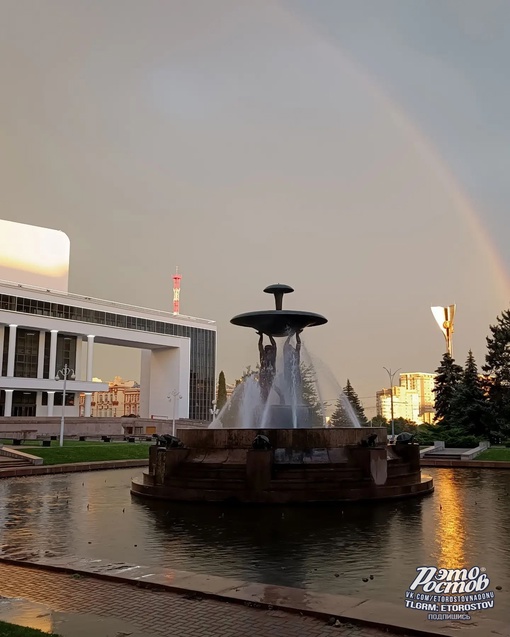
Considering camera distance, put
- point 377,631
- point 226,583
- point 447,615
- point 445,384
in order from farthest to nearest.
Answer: point 445,384 < point 226,583 < point 447,615 < point 377,631

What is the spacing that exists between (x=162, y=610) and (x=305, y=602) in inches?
61.7

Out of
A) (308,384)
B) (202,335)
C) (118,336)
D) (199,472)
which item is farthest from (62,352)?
(199,472)

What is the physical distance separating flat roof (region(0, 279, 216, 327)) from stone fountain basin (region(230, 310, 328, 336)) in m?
49.2

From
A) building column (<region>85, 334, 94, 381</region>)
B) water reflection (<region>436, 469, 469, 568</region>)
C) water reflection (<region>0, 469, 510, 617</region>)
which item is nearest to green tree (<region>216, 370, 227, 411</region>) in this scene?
building column (<region>85, 334, 94, 381</region>)

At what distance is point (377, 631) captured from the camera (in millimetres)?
5906

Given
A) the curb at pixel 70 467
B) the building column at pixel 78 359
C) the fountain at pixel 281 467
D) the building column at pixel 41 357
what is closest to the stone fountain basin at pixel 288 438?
the fountain at pixel 281 467

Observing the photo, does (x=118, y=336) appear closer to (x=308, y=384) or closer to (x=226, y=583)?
(x=308, y=384)

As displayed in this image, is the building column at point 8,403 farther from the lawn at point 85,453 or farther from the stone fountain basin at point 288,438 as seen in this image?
the stone fountain basin at point 288,438

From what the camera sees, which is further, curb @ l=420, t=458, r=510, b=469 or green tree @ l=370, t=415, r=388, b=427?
green tree @ l=370, t=415, r=388, b=427

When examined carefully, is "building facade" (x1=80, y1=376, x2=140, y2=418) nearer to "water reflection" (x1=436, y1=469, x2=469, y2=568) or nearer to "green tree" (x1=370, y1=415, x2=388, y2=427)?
"green tree" (x1=370, y1=415, x2=388, y2=427)

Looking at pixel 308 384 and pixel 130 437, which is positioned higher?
pixel 308 384

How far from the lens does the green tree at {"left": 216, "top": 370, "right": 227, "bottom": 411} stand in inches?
3209

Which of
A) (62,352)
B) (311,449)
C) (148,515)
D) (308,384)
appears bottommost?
(148,515)

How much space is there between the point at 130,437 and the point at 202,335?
36.8 m
